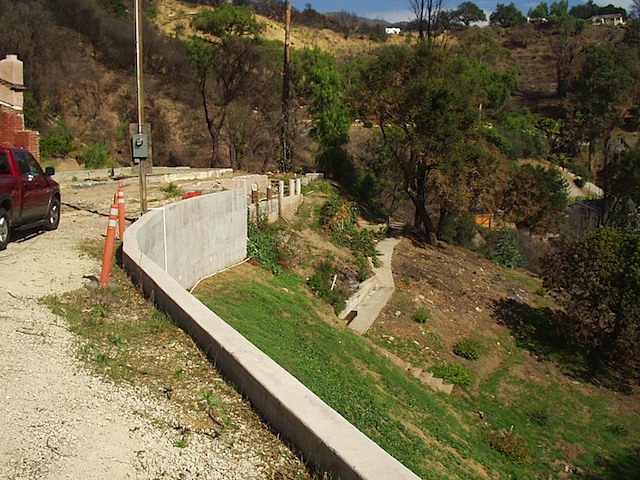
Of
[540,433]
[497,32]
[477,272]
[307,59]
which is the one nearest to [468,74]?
[477,272]

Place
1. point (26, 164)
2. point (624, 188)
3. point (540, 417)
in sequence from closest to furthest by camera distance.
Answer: point (26, 164), point (540, 417), point (624, 188)

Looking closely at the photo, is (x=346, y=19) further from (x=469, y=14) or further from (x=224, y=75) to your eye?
(x=224, y=75)

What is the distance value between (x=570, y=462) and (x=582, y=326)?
25.8 ft

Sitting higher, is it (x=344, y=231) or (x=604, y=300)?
(x=344, y=231)

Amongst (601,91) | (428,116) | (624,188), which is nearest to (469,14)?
(601,91)

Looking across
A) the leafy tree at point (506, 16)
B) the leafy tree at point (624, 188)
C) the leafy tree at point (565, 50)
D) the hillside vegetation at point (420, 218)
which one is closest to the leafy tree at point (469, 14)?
the leafy tree at point (506, 16)

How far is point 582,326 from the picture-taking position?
22.2 meters

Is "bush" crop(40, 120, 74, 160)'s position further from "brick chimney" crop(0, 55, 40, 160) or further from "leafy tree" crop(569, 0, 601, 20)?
"leafy tree" crop(569, 0, 601, 20)

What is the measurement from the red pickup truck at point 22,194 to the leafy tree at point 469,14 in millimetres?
127858

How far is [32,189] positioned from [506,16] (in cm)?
13667

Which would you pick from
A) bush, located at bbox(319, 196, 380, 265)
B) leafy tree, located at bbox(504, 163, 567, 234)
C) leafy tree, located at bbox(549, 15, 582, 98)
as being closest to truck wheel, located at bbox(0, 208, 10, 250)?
bush, located at bbox(319, 196, 380, 265)

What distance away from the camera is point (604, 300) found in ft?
71.7

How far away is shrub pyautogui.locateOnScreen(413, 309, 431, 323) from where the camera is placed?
2178 centimetres

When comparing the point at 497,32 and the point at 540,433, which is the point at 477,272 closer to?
the point at 540,433
